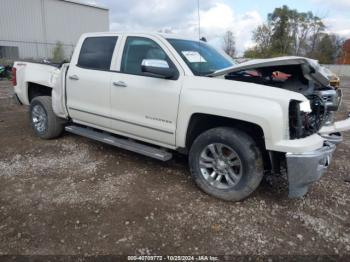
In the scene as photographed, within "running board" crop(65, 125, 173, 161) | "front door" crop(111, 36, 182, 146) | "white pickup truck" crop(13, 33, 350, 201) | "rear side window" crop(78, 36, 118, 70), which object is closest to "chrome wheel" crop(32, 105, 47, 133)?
"running board" crop(65, 125, 173, 161)

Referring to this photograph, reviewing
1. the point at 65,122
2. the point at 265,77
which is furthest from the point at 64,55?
the point at 265,77

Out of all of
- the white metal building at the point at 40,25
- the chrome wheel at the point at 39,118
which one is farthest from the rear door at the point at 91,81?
the white metal building at the point at 40,25

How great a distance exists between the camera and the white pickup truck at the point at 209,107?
10.9ft

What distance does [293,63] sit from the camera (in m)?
3.56

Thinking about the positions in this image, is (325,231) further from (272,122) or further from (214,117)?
(214,117)

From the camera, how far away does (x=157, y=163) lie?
16.3 feet

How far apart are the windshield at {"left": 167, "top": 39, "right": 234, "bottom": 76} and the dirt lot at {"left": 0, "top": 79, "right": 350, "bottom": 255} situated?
57.3 inches

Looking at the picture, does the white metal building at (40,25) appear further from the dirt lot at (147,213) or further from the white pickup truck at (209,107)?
the dirt lot at (147,213)

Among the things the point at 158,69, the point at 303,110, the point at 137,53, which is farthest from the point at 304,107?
the point at 137,53

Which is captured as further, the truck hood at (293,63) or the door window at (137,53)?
the door window at (137,53)

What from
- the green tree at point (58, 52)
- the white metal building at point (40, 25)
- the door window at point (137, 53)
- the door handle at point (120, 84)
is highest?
the white metal building at point (40, 25)

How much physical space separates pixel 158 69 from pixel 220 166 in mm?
1298

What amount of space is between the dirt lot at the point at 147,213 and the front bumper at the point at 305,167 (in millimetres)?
456

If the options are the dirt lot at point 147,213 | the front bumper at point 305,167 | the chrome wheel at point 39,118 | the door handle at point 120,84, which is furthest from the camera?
the chrome wheel at point 39,118
